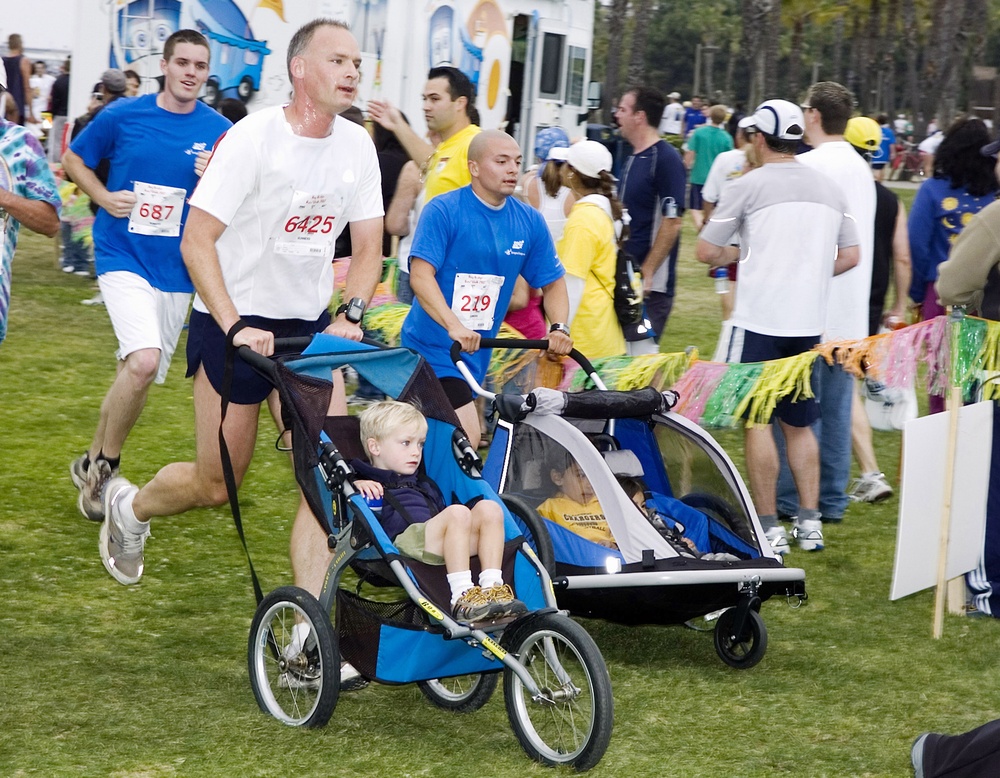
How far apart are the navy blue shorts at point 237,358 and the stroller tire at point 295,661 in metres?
0.75

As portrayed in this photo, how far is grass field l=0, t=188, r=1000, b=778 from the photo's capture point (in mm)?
4066

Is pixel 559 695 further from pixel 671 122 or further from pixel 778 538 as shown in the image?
pixel 671 122

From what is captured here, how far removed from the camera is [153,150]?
6.46 metres

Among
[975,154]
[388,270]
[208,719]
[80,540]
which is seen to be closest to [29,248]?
[388,270]

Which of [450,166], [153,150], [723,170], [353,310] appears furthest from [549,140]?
[353,310]

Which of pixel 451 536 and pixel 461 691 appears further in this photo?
pixel 461 691

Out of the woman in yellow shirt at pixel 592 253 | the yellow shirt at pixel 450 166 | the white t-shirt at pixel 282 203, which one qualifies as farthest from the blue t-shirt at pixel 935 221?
the white t-shirt at pixel 282 203

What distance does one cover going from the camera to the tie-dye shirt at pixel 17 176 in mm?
5027

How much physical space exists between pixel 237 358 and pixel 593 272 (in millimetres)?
2230

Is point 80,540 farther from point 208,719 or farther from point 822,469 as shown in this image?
point 822,469

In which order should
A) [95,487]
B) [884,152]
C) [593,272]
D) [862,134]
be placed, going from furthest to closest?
[884,152] < [862,134] < [593,272] < [95,487]

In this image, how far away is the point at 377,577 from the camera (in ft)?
14.1

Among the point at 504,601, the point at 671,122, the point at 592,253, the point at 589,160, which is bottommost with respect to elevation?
the point at 504,601

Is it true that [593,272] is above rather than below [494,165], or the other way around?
below
